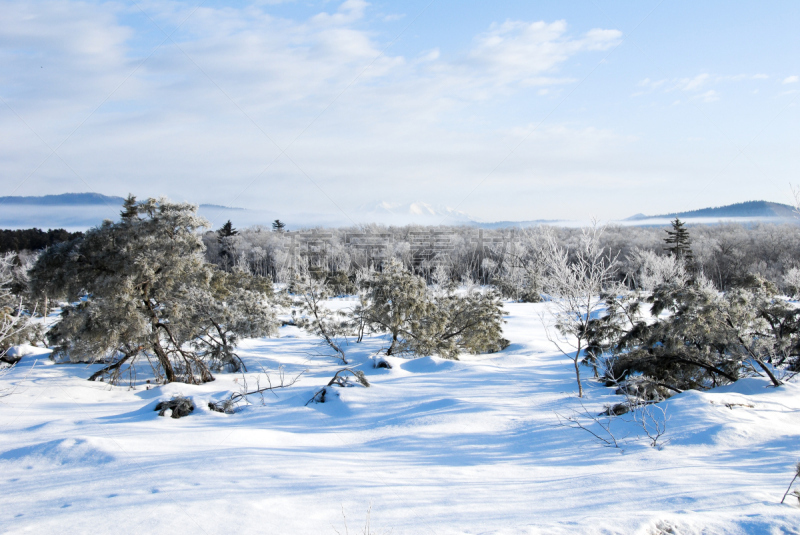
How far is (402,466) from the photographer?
5688mm

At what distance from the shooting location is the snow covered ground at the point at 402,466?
3812 millimetres

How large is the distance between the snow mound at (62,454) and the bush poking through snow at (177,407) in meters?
2.70

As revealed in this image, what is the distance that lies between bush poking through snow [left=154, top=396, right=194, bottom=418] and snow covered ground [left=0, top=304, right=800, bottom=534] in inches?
7.9

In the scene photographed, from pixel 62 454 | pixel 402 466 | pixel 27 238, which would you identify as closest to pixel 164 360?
pixel 62 454

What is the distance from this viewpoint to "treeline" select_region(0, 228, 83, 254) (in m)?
65.1

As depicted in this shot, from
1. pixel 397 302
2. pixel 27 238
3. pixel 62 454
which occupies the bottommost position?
pixel 62 454

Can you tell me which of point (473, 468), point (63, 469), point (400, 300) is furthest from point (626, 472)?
point (400, 300)

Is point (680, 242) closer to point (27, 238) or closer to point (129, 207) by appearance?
point (129, 207)

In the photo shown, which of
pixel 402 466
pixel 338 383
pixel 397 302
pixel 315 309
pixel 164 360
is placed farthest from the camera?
pixel 315 309

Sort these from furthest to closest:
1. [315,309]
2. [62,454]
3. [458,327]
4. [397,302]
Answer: [458,327]
[315,309]
[397,302]
[62,454]

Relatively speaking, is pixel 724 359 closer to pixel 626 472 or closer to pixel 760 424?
pixel 760 424

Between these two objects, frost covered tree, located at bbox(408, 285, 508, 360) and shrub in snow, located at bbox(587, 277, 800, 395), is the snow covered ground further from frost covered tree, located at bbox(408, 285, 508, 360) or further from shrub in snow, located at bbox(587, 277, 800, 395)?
frost covered tree, located at bbox(408, 285, 508, 360)

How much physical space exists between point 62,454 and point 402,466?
160 inches

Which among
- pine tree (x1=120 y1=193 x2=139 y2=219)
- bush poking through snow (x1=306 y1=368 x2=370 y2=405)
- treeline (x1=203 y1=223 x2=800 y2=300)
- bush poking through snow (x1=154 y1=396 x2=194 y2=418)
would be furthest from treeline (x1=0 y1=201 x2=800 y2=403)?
treeline (x1=203 y1=223 x2=800 y2=300)
